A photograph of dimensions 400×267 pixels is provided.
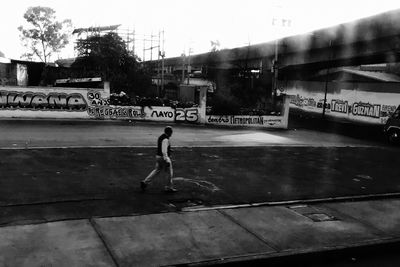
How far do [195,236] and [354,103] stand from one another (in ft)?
108

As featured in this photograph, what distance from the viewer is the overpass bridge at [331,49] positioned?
31312 mm

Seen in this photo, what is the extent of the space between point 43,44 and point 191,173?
7320cm

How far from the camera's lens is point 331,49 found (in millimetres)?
39469

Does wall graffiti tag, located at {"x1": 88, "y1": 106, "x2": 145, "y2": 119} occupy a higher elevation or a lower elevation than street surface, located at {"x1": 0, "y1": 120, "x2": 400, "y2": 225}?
higher

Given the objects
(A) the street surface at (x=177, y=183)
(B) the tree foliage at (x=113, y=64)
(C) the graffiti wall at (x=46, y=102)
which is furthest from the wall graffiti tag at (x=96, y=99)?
(B) the tree foliage at (x=113, y=64)

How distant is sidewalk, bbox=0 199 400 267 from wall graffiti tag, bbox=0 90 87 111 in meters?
19.7

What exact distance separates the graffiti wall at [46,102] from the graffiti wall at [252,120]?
779 centimetres

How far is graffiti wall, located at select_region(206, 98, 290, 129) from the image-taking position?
29922 millimetres

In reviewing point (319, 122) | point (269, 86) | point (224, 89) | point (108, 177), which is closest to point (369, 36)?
point (319, 122)

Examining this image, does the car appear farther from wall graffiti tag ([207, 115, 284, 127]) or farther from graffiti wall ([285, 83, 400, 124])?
graffiti wall ([285, 83, 400, 124])

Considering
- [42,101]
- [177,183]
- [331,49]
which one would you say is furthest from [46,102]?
[331,49]

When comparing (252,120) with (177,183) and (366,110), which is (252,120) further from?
(177,183)

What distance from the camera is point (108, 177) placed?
39.5 feet

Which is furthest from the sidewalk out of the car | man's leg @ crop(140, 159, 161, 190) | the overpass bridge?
the overpass bridge
